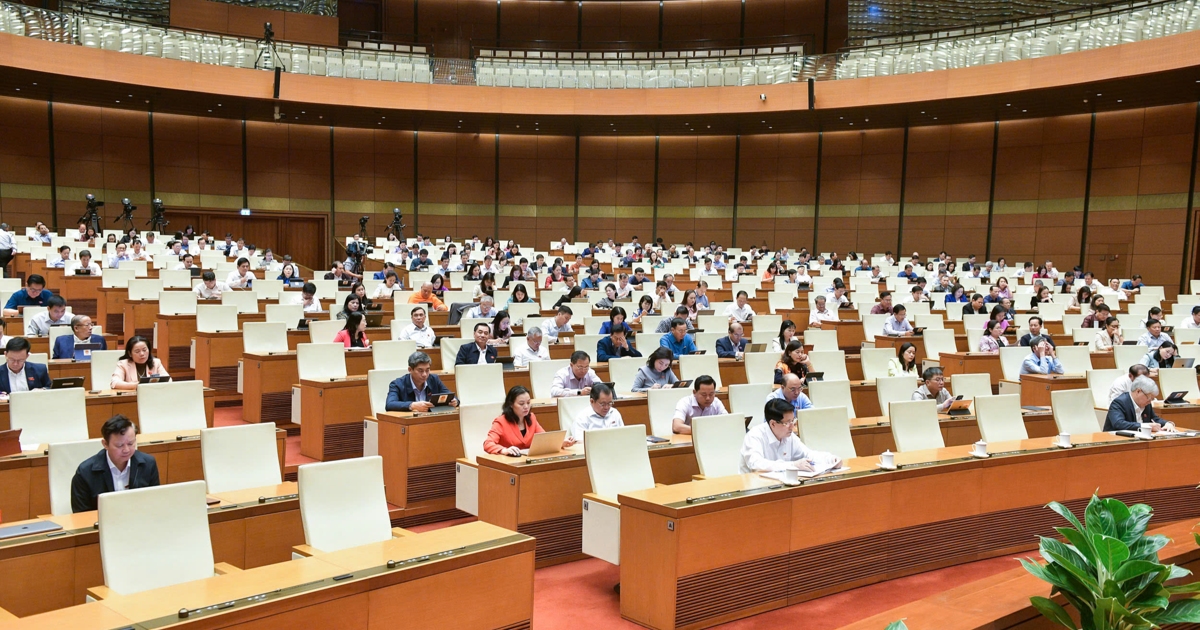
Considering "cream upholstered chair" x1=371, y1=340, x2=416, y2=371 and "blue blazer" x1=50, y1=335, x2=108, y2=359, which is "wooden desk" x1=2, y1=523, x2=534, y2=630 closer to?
"cream upholstered chair" x1=371, y1=340, x2=416, y2=371

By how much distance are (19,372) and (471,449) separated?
314 cm

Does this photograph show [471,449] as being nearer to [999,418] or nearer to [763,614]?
[763,614]

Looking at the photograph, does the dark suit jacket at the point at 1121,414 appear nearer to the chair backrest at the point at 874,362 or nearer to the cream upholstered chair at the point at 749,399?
the chair backrest at the point at 874,362

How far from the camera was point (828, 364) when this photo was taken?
27.2 ft

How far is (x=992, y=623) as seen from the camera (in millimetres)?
2568

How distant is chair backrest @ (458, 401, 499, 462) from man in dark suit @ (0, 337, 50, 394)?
2917 mm

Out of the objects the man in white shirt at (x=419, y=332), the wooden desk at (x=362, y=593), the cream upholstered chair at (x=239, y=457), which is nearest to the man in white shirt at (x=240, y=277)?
the man in white shirt at (x=419, y=332)

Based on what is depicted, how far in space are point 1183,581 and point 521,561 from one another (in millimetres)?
2629

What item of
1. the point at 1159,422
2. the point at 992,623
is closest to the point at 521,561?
the point at 992,623

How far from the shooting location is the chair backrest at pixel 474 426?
5418 mm

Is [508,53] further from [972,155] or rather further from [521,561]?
[521,561]

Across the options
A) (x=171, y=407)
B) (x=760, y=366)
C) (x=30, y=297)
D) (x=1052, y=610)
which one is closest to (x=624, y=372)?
(x=760, y=366)

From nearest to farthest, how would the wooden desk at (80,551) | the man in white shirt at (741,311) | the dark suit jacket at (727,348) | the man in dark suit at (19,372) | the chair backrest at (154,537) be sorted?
1. the chair backrest at (154,537)
2. the wooden desk at (80,551)
3. the man in dark suit at (19,372)
4. the dark suit jacket at (727,348)
5. the man in white shirt at (741,311)

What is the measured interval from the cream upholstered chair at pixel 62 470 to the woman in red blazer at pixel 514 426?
2.13 metres
